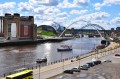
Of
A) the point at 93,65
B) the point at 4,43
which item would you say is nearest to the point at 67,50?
the point at 4,43

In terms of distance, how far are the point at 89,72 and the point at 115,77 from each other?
18.5 ft

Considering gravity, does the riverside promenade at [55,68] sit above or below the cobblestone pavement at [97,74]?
above

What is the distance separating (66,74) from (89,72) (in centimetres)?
560

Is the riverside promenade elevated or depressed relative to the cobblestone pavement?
elevated

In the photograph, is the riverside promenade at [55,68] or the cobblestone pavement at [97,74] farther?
the riverside promenade at [55,68]

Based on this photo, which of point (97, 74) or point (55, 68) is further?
point (55, 68)

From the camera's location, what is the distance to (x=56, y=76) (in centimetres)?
4972

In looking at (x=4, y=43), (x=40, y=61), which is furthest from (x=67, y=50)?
(x=40, y=61)

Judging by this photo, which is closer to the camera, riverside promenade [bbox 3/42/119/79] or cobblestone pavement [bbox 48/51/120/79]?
cobblestone pavement [bbox 48/51/120/79]

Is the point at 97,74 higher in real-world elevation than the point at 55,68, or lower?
lower

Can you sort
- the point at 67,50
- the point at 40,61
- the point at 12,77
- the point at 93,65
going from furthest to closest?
the point at 67,50, the point at 40,61, the point at 93,65, the point at 12,77

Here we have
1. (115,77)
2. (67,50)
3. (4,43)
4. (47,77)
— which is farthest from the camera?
(4,43)

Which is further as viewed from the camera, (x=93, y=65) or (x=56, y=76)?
(x=93, y=65)

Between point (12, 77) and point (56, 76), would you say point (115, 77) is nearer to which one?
point (56, 76)
